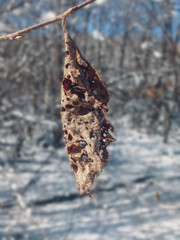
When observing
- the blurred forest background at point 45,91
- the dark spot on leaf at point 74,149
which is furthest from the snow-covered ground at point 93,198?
the dark spot on leaf at point 74,149

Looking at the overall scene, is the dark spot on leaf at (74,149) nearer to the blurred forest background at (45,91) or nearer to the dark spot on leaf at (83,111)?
the dark spot on leaf at (83,111)

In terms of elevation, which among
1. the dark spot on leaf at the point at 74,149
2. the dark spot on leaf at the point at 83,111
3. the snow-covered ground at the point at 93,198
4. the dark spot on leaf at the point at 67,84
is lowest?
the snow-covered ground at the point at 93,198

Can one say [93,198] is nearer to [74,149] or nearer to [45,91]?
[45,91]

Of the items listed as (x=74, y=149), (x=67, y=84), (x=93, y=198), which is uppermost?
(x=67, y=84)

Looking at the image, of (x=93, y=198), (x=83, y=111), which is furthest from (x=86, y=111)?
(x=93, y=198)

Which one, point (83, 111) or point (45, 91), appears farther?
point (45, 91)

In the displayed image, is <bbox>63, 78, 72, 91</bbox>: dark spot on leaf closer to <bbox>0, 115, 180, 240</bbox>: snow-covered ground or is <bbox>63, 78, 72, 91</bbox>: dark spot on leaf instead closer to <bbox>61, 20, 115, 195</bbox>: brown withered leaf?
<bbox>61, 20, 115, 195</bbox>: brown withered leaf

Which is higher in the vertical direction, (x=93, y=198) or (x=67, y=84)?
(x=67, y=84)

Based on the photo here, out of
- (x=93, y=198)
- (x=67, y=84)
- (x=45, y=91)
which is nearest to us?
(x=67, y=84)

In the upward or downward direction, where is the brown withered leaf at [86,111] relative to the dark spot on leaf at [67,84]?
downward
